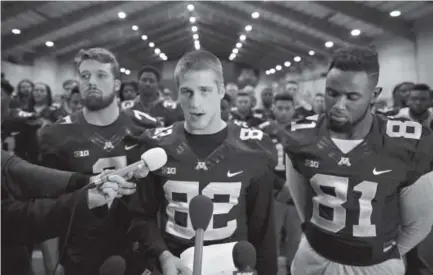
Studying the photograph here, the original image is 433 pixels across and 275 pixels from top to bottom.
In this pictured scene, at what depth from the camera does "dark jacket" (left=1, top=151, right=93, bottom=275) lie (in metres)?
1.48

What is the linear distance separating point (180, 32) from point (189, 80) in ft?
62.6

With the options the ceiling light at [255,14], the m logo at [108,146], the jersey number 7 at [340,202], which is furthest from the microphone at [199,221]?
the ceiling light at [255,14]

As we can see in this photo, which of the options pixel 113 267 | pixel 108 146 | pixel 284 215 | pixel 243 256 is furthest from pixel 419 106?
pixel 113 267

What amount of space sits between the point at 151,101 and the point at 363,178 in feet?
11.2

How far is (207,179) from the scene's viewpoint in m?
1.93

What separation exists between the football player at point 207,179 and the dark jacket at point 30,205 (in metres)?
0.40

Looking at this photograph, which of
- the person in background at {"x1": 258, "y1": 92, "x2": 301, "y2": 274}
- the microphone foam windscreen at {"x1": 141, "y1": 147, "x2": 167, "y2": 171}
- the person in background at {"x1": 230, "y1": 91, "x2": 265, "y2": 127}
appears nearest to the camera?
the microphone foam windscreen at {"x1": 141, "y1": 147, "x2": 167, "y2": 171}

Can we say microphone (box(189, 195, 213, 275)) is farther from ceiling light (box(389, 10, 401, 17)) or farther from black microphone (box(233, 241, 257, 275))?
ceiling light (box(389, 10, 401, 17))

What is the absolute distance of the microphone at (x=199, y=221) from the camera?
3.17 feet

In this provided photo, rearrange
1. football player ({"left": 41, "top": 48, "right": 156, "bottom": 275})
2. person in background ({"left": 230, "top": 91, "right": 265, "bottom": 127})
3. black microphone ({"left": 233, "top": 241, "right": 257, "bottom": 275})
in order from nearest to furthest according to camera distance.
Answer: black microphone ({"left": 233, "top": 241, "right": 257, "bottom": 275}) < football player ({"left": 41, "top": 48, "right": 156, "bottom": 275}) < person in background ({"left": 230, "top": 91, "right": 265, "bottom": 127})

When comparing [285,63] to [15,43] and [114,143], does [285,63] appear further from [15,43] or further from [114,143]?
[114,143]

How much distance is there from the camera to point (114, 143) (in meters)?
2.63

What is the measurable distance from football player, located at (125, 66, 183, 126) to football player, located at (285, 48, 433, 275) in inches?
117

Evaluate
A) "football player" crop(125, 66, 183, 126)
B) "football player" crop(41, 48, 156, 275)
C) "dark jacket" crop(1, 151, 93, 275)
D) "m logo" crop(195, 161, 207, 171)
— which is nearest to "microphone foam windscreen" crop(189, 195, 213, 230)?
"dark jacket" crop(1, 151, 93, 275)
